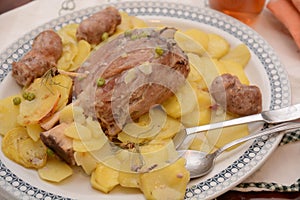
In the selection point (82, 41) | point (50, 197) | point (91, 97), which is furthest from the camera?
point (82, 41)

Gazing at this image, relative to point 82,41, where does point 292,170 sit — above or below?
below

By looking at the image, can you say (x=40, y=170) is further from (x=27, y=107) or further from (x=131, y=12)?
(x=131, y=12)

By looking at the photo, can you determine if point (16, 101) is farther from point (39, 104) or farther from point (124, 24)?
point (124, 24)

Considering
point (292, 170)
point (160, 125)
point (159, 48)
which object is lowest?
point (292, 170)

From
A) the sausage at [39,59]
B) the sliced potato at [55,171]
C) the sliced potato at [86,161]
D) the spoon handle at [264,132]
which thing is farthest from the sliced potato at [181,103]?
the sausage at [39,59]

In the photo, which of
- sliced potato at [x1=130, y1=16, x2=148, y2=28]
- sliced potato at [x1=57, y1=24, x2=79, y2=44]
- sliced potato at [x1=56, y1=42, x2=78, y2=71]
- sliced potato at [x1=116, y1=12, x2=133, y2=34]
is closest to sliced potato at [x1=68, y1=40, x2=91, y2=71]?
sliced potato at [x1=56, y1=42, x2=78, y2=71]

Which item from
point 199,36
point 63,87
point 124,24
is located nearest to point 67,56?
point 63,87

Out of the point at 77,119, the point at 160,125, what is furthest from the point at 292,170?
the point at 77,119

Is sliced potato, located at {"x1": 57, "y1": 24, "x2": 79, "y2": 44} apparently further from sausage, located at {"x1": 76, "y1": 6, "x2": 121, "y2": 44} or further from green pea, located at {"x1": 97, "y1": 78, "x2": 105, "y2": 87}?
green pea, located at {"x1": 97, "y1": 78, "x2": 105, "y2": 87}
